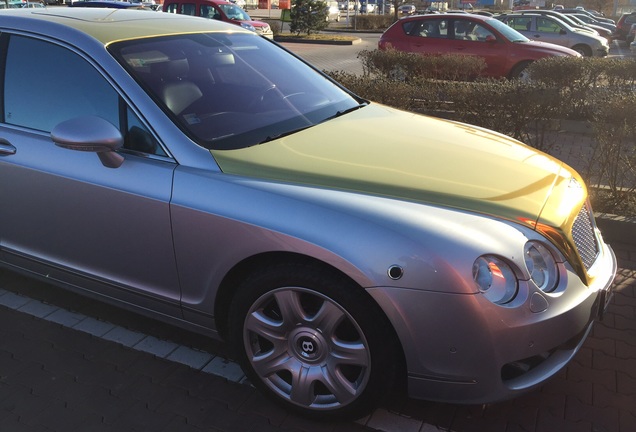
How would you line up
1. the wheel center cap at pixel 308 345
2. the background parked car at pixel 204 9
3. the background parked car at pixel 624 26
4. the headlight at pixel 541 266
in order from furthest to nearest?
the background parked car at pixel 624 26 → the background parked car at pixel 204 9 → the wheel center cap at pixel 308 345 → the headlight at pixel 541 266

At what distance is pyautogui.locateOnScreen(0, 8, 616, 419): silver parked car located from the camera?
2281 mm

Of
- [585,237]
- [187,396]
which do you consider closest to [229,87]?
[187,396]

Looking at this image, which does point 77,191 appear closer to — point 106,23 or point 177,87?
point 177,87

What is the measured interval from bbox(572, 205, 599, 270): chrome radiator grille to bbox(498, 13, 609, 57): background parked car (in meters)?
15.9

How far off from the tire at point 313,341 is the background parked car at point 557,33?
666 inches

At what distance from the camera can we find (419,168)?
2.77 m

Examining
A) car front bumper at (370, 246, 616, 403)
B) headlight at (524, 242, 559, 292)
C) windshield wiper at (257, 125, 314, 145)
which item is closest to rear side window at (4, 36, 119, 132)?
windshield wiper at (257, 125, 314, 145)

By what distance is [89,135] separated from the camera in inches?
105

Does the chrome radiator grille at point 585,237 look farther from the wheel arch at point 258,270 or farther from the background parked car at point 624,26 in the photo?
the background parked car at point 624,26

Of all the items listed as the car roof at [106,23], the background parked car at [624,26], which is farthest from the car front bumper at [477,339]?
the background parked car at [624,26]

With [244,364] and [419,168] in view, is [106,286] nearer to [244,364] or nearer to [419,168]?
[244,364]

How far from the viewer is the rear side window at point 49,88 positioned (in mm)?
2982

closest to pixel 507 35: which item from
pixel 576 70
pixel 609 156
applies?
pixel 576 70

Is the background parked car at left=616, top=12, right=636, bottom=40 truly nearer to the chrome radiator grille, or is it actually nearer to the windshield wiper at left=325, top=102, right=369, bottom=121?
the windshield wiper at left=325, top=102, right=369, bottom=121
